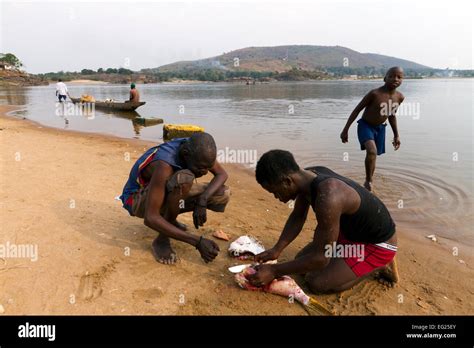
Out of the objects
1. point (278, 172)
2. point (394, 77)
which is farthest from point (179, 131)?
point (278, 172)

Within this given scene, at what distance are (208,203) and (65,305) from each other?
147 cm

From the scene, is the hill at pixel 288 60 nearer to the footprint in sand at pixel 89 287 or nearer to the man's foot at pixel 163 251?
the man's foot at pixel 163 251

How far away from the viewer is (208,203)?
342 centimetres

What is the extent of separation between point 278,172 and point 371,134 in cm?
365

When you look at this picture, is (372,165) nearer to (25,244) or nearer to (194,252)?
(194,252)

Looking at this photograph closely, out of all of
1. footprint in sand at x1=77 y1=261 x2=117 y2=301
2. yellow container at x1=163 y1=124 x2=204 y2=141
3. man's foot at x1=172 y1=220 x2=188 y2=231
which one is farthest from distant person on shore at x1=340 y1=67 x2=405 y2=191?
yellow container at x1=163 y1=124 x2=204 y2=141

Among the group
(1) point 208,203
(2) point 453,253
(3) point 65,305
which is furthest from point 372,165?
(3) point 65,305

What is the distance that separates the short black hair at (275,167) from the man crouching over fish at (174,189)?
0.63 metres

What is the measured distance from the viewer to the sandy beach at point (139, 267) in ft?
8.77

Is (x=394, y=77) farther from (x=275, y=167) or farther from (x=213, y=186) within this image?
(x=275, y=167)

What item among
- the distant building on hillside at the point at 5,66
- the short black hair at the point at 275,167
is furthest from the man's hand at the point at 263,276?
the distant building on hillside at the point at 5,66

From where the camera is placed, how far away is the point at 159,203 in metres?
2.95
